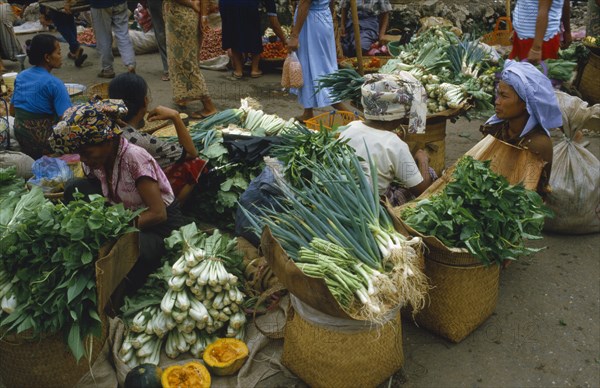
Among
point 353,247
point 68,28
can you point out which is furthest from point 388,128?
point 68,28

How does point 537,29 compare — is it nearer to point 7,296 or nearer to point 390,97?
point 390,97

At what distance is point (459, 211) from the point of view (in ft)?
9.77

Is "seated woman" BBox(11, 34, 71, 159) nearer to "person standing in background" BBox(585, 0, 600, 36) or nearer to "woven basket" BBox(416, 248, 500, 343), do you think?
"woven basket" BBox(416, 248, 500, 343)

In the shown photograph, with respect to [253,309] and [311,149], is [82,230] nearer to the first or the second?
[253,309]

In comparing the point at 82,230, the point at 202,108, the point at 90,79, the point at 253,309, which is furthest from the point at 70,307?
the point at 90,79

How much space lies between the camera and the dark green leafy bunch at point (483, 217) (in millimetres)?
2949

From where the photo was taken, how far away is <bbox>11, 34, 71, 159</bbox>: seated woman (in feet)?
15.3

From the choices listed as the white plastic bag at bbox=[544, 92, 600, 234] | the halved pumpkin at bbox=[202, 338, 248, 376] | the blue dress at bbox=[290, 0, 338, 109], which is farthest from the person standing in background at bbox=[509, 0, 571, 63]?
the halved pumpkin at bbox=[202, 338, 248, 376]

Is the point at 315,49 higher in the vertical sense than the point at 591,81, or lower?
higher

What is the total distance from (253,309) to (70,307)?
1.05m

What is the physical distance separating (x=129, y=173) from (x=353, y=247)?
1424 millimetres

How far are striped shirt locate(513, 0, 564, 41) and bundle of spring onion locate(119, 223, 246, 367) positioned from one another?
411 centimetres

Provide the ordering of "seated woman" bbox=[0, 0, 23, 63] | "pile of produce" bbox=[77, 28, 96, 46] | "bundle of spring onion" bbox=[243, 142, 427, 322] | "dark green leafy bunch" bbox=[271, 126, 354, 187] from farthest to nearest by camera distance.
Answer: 1. "pile of produce" bbox=[77, 28, 96, 46]
2. "seated woman" bbox=[0, 0, 23, 63]
3. "dark green leafy bunch" bbox=[271, 126, 354, 187]
4. "bundle of spring onion" bbox=[243, 142, 427, 322]

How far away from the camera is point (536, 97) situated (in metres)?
3.59
